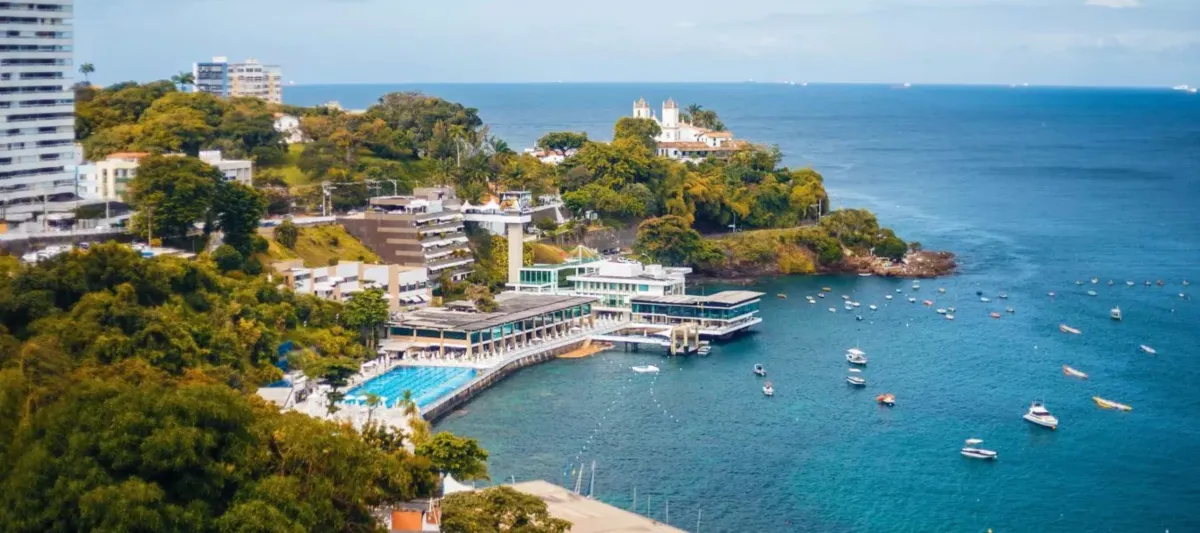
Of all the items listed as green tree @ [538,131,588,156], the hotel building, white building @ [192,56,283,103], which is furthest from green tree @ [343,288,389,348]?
white building @ [192,56,283,103]

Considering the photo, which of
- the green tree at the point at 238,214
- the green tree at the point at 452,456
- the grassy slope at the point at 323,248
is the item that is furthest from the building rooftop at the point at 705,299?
the green tree at the point at 452,456

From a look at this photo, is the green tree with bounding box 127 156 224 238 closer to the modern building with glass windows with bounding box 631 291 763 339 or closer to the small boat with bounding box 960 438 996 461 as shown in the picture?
the modern building with glass windows with bounding box 631 291 763 339

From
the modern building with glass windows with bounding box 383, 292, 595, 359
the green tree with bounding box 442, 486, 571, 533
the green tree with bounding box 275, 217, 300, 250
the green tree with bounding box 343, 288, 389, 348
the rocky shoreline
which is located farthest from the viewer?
the rocky shoreline

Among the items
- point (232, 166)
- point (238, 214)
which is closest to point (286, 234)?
point (238, 214)

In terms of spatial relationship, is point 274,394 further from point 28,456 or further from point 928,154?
point 928,154

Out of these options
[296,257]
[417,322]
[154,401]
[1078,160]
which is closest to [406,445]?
[154,401]
